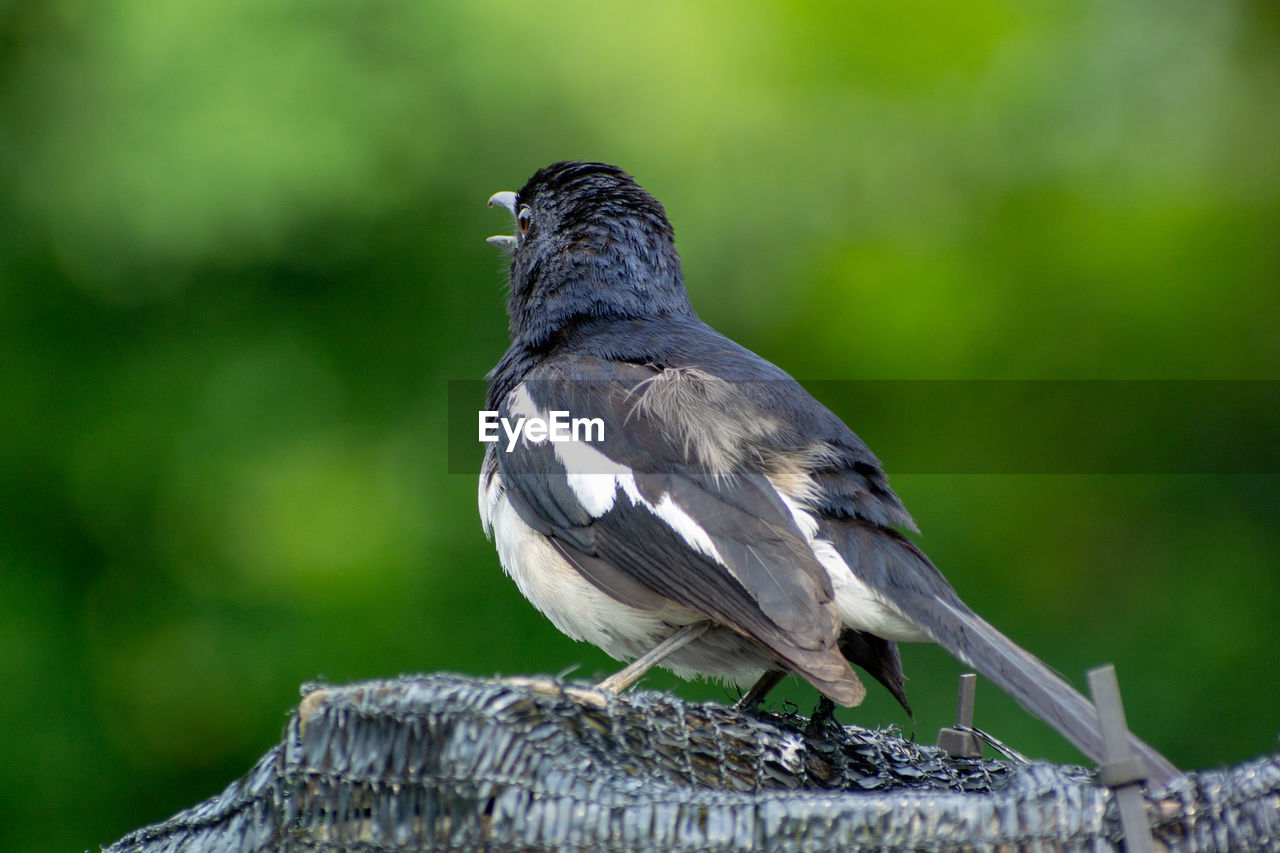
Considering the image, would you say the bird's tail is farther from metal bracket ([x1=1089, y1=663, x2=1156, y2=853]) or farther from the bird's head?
the bird's head

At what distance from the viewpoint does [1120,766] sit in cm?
137

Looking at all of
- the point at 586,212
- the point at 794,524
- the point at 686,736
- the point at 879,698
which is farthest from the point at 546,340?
the point at 879,698

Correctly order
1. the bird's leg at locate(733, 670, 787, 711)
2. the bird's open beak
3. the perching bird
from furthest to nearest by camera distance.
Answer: the bird's open beak → the bird's leg at locate(733, 670, 787, 711) → the perching bird

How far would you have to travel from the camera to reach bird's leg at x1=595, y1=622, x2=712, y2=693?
238cm

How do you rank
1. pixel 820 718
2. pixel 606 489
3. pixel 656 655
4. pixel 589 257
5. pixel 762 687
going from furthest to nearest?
pixel 589 257
pixel 762 687
pixel 606 489
pixel 656 655
pixel 820 718

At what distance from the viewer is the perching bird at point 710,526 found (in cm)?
220

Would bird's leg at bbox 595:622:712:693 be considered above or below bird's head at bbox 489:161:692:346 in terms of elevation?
below

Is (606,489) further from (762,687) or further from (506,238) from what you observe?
(506,238)

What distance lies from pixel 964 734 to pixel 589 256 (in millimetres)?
1665

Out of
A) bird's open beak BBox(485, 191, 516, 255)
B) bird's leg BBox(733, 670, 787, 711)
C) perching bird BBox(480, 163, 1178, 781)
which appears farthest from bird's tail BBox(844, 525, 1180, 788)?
bird's open beak BBox(485, 191, 516, 255)

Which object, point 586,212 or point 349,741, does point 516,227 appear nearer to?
point 586,212

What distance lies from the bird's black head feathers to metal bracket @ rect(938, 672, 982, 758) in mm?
1349

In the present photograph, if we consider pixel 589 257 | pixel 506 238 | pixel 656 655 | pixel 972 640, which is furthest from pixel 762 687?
pixel 506 238

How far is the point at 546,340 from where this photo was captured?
10.5 ft
